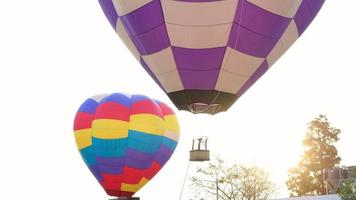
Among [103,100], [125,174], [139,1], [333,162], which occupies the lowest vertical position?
[125,174]

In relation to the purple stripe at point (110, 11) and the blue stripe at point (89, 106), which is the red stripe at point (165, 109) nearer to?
the blue stripe at point (89, 106)

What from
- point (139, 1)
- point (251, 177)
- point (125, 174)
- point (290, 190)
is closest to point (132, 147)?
point (125, 174)

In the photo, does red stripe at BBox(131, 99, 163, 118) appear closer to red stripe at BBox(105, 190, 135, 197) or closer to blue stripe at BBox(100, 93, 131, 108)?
blue stripe at BBox(100, 93, 131, 108)

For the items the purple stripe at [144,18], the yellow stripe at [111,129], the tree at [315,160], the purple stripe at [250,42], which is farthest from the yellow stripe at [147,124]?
the tree at [315,160]

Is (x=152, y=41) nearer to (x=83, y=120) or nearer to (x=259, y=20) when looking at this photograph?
(x=259, y=20)

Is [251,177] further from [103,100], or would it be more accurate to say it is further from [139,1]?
[139,1]

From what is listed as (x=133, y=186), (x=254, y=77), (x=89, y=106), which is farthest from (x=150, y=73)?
(x=133, y=186)
